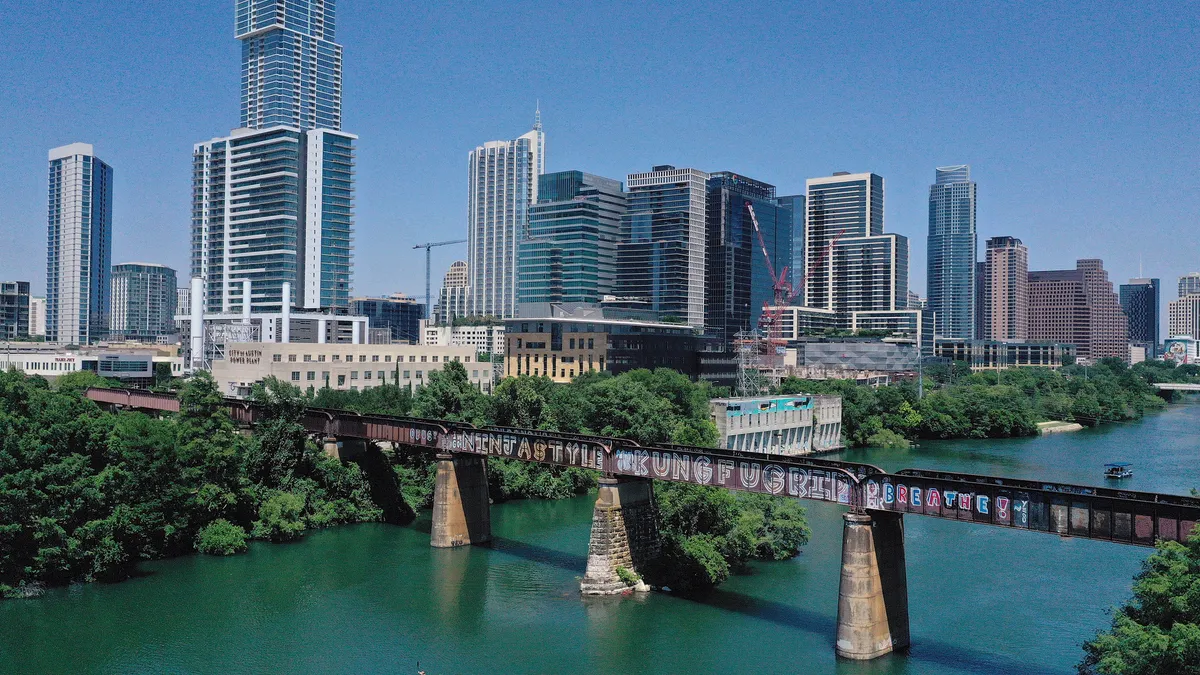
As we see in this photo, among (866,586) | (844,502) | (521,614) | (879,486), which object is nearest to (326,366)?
(521,614)

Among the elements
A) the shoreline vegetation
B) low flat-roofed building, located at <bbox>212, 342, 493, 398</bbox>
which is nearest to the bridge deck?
the shoreline vegetation

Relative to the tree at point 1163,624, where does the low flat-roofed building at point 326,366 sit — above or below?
above

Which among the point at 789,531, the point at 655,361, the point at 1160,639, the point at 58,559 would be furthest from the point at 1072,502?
the point at 655,361

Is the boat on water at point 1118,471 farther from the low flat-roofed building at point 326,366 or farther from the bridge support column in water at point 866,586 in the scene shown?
the low flat-roofed building at point 326,366

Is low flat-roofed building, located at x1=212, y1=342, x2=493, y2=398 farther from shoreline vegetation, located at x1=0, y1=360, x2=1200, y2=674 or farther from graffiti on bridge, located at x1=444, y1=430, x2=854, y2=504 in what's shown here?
graffiti on bridge, located at x1=444, y1=430, x2=854, y2=504

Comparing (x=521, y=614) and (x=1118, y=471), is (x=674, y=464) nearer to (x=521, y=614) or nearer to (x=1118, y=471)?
(x=521, y=614)

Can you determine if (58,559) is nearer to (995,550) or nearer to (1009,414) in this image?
(995,550)

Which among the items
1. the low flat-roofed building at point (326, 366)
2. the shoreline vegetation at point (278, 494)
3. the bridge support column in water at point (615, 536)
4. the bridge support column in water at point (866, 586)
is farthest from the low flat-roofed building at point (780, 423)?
the bridge support column in water at point (866, 586)

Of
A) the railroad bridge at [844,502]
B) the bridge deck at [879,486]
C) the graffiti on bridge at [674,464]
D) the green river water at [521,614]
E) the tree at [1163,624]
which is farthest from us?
the graffiti on bridge at [674,464]
